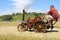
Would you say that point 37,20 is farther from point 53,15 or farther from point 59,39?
point 59,39

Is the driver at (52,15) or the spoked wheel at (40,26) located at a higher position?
the driver at (52,15)

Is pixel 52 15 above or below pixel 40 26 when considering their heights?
above

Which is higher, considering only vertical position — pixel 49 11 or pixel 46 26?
pixel 49 11

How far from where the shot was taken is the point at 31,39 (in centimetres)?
1178

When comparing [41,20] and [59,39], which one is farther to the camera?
[41,20]

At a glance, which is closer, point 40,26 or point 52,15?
point 40,26

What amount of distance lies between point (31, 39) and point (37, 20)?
429 centimetres

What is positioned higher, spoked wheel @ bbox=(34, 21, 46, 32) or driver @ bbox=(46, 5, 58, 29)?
driver @ bbox=(46, 5, 58, 29)

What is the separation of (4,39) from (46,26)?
4827 mm

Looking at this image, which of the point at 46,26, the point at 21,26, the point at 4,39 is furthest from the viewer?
the point at 21,26

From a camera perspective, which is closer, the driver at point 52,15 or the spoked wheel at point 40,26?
the spoked wheel at point 40,26

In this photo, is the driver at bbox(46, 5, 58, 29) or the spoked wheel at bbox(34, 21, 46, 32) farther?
the driver at bbox(46, 5, 58, 29)

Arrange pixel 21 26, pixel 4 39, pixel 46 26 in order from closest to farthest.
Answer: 1. pixel 4 39
2. pixel 46 26
3. pixel 21 26

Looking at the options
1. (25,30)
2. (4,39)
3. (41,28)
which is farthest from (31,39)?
(25,30)
